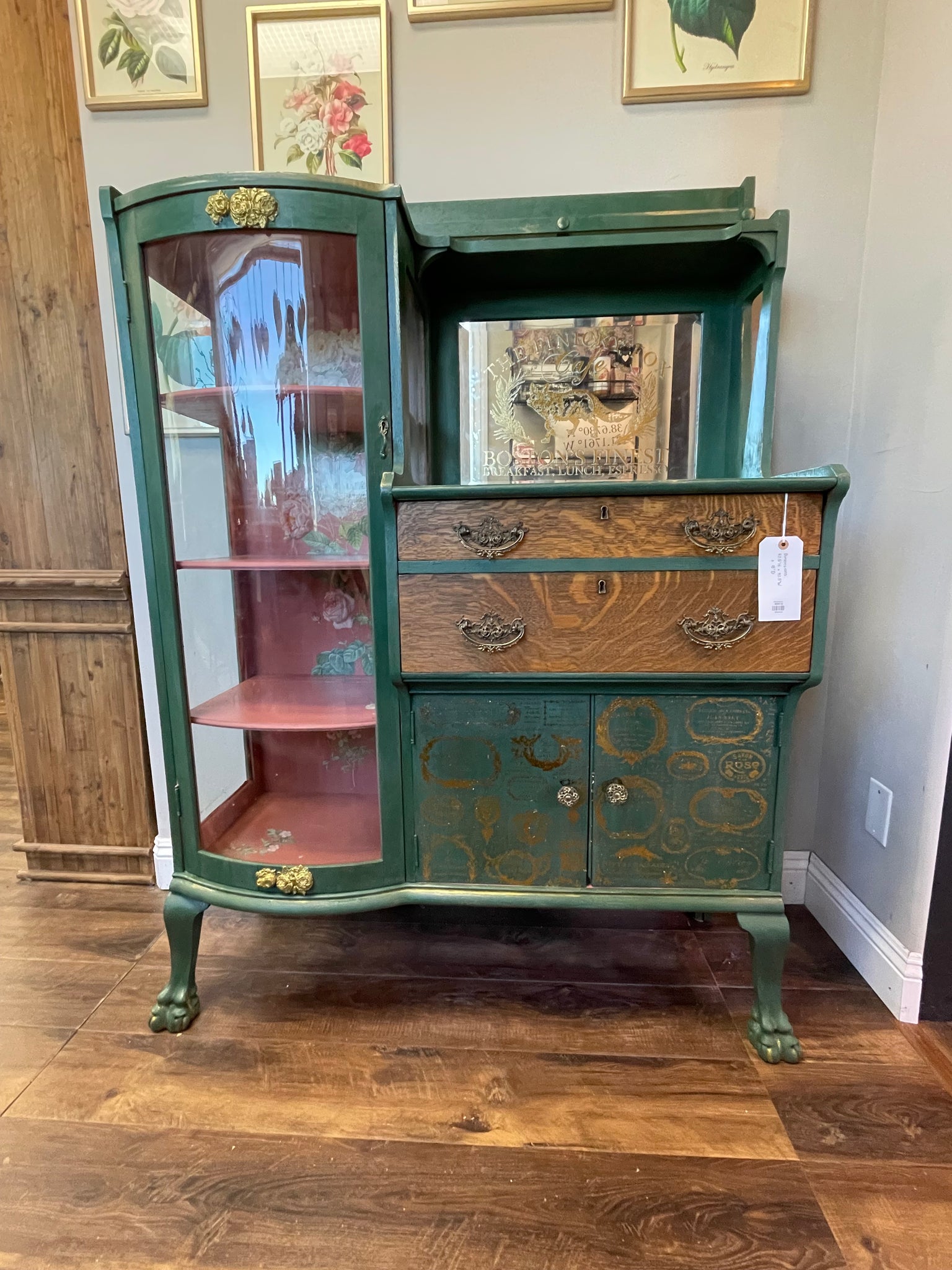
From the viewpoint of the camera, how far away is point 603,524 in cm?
104

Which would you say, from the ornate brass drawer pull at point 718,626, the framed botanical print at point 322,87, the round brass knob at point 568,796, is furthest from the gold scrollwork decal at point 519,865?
the framed botanical print at point 322,87

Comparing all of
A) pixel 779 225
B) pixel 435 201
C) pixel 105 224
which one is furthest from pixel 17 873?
pixel 779 225

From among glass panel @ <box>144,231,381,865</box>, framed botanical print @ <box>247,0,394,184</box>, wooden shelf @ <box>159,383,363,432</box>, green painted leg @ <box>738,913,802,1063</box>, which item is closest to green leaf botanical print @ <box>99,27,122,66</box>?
framed botanical print @ <box>247,0,394,184</box>

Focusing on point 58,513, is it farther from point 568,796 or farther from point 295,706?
point 568,796

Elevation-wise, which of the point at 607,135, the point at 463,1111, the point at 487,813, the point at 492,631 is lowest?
the point at 463,1111

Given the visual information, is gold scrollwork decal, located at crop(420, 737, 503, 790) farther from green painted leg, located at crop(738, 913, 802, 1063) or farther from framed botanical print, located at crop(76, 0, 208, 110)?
framed botanical print, located at crop(76, 0, 208, 110)

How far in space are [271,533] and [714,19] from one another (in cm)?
144

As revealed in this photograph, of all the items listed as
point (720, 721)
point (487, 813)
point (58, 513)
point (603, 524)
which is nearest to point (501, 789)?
point (487, 813)

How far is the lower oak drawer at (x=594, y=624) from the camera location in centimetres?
105

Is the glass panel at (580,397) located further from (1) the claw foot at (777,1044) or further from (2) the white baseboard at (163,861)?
(2) the white baseboard at (163,861)

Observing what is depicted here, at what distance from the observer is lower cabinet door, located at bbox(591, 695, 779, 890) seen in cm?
112

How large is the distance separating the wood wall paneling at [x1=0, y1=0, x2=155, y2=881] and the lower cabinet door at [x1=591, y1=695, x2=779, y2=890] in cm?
131

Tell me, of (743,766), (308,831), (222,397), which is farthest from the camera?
(308,831)

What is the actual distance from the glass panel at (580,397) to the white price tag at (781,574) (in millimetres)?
466
